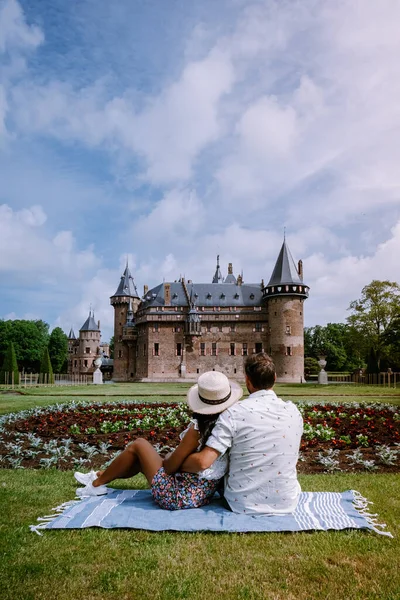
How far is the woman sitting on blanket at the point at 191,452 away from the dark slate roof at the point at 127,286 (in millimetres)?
62184

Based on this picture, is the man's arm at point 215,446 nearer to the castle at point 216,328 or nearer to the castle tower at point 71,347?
the castle at point 216,328

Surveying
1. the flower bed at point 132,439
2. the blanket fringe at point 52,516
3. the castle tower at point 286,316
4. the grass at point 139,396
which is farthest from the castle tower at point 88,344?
the blanket fringe at point 52,516

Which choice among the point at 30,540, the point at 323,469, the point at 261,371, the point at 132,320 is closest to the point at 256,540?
the point at 261,371

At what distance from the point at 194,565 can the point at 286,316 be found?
176ft

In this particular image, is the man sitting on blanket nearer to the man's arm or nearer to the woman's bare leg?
the man's arm

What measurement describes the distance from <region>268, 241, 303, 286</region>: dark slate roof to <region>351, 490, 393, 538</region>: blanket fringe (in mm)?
51711

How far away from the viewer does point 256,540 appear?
14.2 feet

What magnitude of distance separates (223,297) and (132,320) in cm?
1200

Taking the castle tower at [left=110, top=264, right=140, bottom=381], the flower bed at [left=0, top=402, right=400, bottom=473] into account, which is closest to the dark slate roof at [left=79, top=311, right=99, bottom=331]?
the castle tower at [left=110, top=264, right=140, bottom=381]

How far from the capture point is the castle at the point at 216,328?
56594 mm

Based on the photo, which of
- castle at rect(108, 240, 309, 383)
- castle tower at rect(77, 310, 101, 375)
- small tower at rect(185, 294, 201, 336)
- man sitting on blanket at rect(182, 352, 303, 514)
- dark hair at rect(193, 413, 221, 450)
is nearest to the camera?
man sitting on blanket at rect(182, 352, 303, 514)

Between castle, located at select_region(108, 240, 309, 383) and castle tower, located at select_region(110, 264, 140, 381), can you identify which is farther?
castle tower, located at select_region(110, 264, 140, 381)

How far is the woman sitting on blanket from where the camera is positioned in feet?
15.4

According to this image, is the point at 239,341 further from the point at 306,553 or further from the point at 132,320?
the point at 306,553
